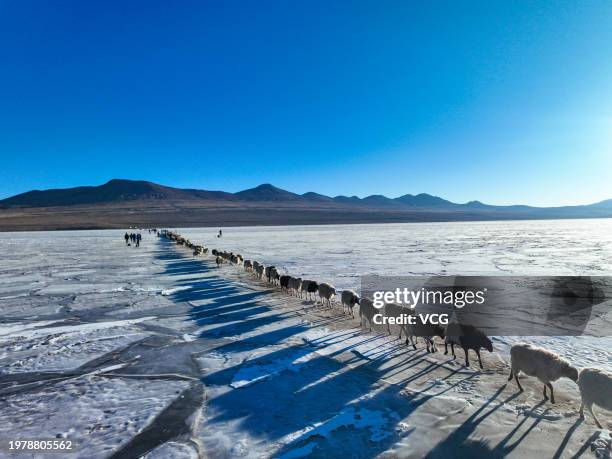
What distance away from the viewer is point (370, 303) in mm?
9188

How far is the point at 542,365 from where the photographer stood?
5.59 meters

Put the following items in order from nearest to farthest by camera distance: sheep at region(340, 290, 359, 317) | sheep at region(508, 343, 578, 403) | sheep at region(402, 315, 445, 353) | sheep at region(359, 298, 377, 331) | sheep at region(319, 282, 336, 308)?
sheep at region(508, 343, 578, 403) < sheep at region(402, 315, 445, 353) < sheep at region(359, 298, 377, 331) < sheep at region(340, 290, 359, 317) < sheep at region(319, 282, 336, 308)

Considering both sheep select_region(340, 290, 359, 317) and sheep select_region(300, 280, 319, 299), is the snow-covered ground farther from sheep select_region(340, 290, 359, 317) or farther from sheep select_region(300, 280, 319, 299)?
sheep select_region(300, 280, 319, 299)

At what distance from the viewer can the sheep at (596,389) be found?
4703 mm

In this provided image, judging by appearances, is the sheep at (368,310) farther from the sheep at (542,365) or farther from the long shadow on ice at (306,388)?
the sheep at (542,365)

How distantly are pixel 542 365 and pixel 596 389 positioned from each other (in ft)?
2.69

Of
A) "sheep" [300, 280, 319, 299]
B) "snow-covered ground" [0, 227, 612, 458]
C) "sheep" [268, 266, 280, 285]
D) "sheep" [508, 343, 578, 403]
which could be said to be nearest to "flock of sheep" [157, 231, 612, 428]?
"sheep" [508, 343, 578, 403]

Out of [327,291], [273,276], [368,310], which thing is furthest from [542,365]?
[273,276]

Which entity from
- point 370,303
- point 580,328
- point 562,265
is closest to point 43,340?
point 370,303

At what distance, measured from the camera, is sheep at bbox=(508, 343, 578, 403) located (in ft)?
17.7

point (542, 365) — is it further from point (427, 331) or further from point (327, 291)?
point (327, 291)

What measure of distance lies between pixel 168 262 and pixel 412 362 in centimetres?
1999

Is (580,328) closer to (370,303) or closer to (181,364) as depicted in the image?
(370,303)

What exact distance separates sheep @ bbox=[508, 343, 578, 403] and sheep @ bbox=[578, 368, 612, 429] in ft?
1.25
